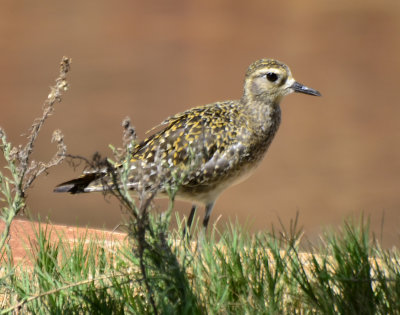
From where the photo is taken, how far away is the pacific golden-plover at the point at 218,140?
5.25m

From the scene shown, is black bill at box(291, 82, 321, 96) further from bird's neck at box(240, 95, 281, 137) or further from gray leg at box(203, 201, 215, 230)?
gray leg at box(203, 201, 215, 230)

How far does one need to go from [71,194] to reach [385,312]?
3055 millimetres

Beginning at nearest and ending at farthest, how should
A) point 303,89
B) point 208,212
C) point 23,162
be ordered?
point 23,162 → point 208,212 → point 303,89

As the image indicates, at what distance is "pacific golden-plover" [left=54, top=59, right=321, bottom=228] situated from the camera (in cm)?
525

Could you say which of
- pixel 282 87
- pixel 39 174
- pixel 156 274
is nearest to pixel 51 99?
pixel 39 174

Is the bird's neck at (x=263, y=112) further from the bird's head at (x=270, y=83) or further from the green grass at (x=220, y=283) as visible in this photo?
the green grass at (x=220, y=283)

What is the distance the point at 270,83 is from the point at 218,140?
77 cm

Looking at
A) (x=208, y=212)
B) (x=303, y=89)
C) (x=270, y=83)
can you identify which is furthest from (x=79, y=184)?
(x=303, y=89)

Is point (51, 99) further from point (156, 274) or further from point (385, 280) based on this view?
point (385, 280)

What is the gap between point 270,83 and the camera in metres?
5.75

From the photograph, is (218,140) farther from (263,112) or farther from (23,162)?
(23,162)

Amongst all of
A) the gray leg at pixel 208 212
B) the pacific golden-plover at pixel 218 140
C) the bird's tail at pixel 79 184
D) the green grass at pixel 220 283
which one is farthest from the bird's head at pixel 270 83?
the green grass at pixel 220 283

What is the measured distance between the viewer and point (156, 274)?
3391mm

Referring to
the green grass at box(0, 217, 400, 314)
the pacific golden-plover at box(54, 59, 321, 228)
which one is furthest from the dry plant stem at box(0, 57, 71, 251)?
the pacific golden-plover at box(54, 59, 321, 228)
